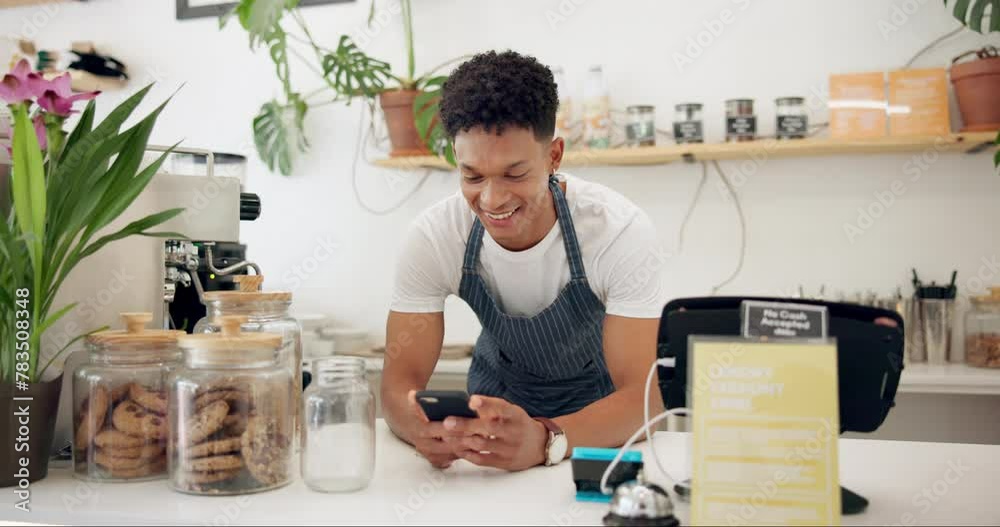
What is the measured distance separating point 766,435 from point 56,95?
104 centimetres

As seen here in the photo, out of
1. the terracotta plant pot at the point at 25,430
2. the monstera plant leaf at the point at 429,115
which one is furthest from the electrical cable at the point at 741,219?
the terracotta plant pot at the point at 25,430

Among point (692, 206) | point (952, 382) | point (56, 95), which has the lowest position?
point (952, 382)

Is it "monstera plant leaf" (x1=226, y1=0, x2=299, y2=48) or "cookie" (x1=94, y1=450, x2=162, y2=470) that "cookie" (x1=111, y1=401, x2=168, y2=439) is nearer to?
"cookie" (x1=94, y1=450, x2=162, y2=470)

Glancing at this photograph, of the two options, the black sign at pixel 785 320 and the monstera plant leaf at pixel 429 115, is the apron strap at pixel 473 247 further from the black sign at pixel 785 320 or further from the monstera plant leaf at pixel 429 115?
the monstera plant leaf at pixel 429 115

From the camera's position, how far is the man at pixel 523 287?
1347 millimetres

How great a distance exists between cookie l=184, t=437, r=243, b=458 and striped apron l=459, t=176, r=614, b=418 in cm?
76

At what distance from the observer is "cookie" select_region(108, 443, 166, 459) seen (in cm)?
118

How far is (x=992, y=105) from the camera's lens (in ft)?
9.04

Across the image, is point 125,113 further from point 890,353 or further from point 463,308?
point 463,308

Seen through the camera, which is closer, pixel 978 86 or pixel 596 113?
pixel 978 86

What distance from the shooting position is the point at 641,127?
10.1 ft

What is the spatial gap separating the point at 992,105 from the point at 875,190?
460 millimetres

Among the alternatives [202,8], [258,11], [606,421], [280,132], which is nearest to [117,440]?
[606,421]

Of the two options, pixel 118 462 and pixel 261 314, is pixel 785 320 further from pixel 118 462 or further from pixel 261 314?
pixel 118 462
